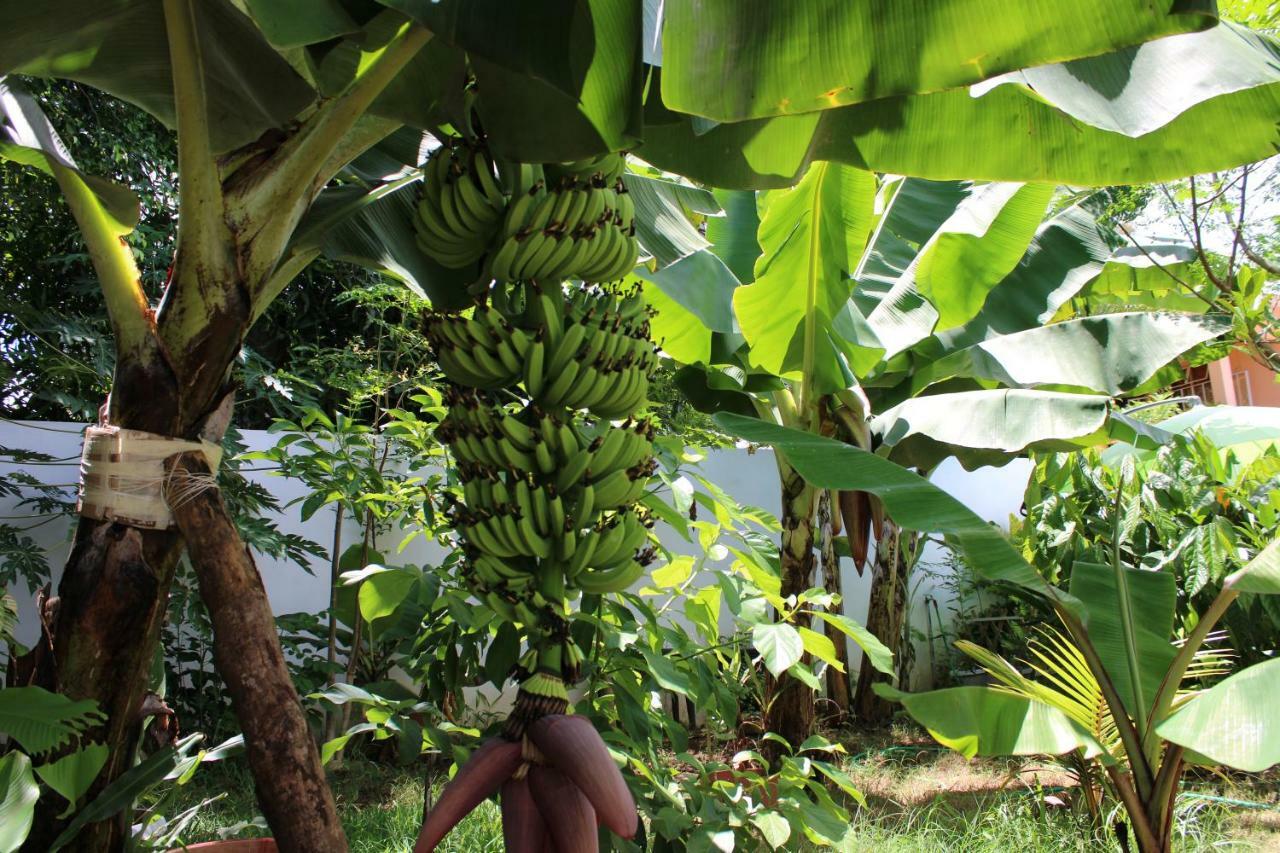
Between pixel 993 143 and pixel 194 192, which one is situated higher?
pixel 993 143

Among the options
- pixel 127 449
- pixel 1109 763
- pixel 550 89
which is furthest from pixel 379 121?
pixel 1109 763

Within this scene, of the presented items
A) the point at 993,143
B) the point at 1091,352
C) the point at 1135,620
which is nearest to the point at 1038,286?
the point at 1091,352

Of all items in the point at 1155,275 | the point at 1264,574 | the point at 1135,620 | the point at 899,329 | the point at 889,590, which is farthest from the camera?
the point at 889,590

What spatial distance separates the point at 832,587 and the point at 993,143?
3118 mm

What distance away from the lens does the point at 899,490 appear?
81.5 inches

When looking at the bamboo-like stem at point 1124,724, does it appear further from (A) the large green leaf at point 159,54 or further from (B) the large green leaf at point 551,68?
(A) the large green leaf at point 159,54

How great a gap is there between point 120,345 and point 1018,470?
692 cm

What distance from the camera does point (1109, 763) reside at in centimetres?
265

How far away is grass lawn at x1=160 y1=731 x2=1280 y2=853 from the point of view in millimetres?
3113

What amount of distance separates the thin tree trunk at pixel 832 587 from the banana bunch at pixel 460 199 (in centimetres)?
245

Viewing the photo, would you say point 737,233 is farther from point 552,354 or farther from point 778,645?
point 552,354

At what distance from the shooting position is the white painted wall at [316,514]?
3.84m

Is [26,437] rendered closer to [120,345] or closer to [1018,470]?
[120,345]

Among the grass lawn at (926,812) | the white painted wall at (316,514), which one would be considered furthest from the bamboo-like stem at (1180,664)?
the white painted wall at (316,514)
